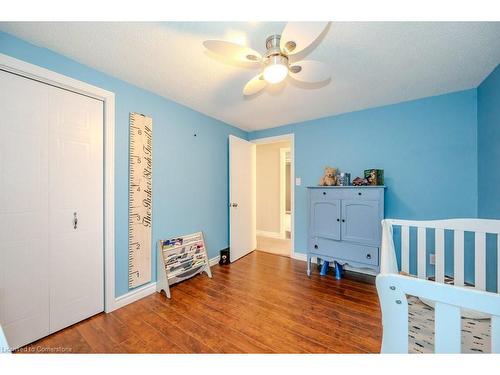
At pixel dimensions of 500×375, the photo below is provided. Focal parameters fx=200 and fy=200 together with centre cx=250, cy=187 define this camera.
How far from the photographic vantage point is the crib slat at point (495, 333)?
1.58 ft

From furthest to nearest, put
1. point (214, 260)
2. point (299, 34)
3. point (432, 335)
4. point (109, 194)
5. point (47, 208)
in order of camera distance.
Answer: point (214, 260)
point (109, 194)
point (47, 208)
point (299, 34)
point (432, 335)

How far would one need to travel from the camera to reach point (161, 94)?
2.28 meters

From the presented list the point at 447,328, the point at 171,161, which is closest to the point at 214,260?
the point at 171,161

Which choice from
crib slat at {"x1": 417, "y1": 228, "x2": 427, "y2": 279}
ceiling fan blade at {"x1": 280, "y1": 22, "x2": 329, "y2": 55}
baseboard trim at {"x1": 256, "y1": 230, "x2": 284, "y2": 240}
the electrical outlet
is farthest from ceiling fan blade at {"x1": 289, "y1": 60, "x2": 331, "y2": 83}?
baseboard trim at {"x1": 256, "y1": 230, "x2": 284, "y2": 240}

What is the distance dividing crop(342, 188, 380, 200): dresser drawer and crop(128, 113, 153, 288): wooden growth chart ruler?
7.44 feet

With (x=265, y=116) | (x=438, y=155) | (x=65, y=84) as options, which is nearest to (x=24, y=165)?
(x=65, y=84)

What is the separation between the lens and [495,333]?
1.60 feet

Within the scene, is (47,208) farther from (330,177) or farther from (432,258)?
(432,258)

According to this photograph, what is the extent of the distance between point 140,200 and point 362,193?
246cm

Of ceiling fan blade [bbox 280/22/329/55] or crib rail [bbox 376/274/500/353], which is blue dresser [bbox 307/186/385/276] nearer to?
ceiling fan blade [bbox 280/22/329/55]

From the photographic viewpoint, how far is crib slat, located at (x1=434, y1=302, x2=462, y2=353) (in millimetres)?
521

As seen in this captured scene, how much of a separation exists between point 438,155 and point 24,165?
3.90 meters

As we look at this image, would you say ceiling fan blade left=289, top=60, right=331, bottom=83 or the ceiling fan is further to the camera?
ceiling fan blade left=289, top=60, right=331, bottom=83
